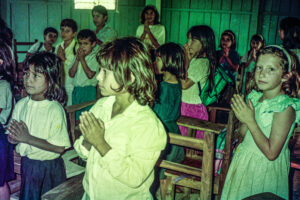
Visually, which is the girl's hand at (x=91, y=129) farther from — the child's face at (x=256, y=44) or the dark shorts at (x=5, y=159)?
the child's face at (x=256, y=44)

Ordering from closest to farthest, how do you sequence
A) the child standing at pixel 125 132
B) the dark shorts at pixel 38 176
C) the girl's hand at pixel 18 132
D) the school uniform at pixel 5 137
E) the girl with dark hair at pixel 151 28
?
the child standing at pixel 125 132 → the girl's hand at pixel 18 132 → the dark shorts at pixel 38 176 → the school uniform at pixel 5 137 → the girl with dark hair at pixel 151 28

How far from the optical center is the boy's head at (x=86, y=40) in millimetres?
3889

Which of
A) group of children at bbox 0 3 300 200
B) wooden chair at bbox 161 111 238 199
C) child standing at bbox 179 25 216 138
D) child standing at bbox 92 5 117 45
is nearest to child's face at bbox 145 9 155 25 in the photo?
child standing at bbox 92 5 117 45

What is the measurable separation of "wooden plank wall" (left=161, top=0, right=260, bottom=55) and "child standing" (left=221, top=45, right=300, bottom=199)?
617 cm

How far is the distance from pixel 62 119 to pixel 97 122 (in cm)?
78

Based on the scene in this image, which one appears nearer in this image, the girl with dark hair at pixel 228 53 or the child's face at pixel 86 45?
the child's face at pixel 86 45

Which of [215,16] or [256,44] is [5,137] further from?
[215,16]

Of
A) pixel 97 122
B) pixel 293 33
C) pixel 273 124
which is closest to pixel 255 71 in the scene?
pixel 273 124

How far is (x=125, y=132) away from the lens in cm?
141

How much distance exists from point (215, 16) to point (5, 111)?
6549mm

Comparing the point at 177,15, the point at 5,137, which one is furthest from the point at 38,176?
the point at 177,15

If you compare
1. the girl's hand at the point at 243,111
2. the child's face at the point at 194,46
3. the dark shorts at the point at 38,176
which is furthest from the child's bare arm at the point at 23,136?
the child's face at the point at 194,46

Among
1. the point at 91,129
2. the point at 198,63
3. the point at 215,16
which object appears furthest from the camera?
the point at 215,16

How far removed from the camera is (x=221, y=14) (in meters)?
7.78
